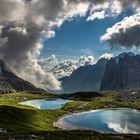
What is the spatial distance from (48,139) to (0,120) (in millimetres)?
75610

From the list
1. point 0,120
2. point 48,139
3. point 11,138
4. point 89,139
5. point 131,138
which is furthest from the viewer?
point 0,120

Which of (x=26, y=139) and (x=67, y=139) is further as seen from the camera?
(x=67, y=139)

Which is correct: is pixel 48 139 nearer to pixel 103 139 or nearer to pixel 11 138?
pixel 11 138

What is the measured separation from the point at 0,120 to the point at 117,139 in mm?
78804

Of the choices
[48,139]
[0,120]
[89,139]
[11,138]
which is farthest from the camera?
[0,120]

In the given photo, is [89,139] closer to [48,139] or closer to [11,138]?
[48,139]

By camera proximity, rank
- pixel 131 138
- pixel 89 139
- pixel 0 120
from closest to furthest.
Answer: pixel 89 139, pixel 131 138, pixel 0 120

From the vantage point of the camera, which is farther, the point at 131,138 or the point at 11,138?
the point at 131,138

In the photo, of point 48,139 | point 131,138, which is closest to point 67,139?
point 48,139

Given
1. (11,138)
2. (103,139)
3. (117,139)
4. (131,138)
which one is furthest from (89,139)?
(11,138)

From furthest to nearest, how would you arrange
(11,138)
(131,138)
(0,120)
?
(0,120) → (131,138) → (11,138)

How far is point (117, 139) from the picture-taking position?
144 meters

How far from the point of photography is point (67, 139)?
427 feet

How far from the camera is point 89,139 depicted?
135500 millimetres
